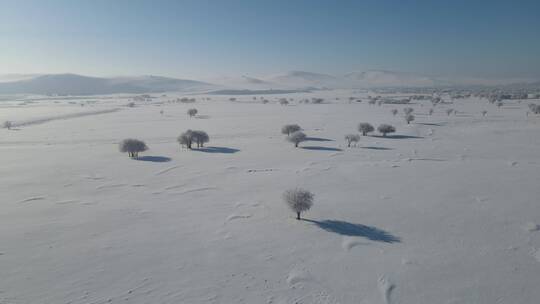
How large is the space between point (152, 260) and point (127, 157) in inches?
999

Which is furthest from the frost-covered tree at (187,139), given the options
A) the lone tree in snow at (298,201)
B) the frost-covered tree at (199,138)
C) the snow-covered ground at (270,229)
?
the lone tree in snow at (298,201)

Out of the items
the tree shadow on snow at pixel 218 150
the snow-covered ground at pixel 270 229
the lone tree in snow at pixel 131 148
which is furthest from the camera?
the tree shadow on snow at pixel 218 150

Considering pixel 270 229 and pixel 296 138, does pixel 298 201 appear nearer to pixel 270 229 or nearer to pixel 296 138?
pixel 270 229

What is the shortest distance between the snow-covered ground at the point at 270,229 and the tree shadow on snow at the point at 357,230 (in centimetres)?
11

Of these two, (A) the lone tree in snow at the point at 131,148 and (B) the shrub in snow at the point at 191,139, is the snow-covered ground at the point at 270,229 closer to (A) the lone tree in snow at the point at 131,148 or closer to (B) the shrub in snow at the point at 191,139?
(A) the lone tree in snow at the point at 131,148

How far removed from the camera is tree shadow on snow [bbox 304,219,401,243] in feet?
55.5

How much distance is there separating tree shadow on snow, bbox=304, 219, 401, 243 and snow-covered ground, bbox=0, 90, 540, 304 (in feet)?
0.36

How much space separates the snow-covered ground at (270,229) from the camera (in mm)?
12898

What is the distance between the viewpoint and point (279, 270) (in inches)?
557

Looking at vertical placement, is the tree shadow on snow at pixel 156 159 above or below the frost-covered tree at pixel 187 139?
below

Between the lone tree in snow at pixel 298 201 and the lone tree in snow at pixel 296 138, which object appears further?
the lone tree in snow at pixel 296 138

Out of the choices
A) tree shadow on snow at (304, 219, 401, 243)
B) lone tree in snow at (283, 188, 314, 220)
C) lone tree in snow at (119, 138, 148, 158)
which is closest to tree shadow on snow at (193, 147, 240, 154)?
lone tree in snow at (119, 138, 148, 158)

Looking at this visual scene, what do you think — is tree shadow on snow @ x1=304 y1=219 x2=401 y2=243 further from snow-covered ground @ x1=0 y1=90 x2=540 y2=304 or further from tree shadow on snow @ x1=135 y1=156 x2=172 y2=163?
tree shadow on snow @ x1=135 y1=156 x2=172 y2=163

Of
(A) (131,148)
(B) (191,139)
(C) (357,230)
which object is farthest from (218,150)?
(C) (357,230)
